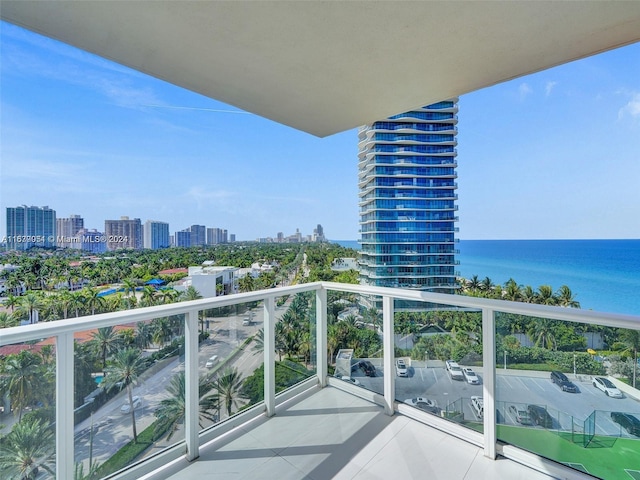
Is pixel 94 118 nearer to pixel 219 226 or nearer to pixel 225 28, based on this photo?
pixel 219 226

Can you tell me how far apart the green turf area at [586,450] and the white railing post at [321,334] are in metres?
1.56

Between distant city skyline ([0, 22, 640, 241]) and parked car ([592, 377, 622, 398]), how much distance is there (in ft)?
6.41

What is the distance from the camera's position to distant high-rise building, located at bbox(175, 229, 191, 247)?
18.5 feet

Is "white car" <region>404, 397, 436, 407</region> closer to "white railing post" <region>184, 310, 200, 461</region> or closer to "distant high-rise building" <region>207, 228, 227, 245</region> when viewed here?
"white railing post" <region>184, 310, 200, 461</region>

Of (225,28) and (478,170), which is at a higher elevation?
(478,170)

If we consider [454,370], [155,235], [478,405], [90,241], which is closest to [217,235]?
[155,235]

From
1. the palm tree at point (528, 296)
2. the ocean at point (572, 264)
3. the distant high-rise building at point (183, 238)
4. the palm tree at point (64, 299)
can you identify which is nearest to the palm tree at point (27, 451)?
the palm tree at point (64, 299)

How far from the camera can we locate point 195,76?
183 centimetres

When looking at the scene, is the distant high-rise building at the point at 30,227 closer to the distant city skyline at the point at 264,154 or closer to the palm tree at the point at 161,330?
the distant city skyline at the point at 264,154

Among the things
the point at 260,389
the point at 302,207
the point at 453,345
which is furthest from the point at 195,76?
the point at 302,207

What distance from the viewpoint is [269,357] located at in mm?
2539

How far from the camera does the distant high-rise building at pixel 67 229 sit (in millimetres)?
3705

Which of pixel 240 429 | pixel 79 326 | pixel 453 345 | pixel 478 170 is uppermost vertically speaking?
pixel 478 170

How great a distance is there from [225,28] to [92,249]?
3978 mm
